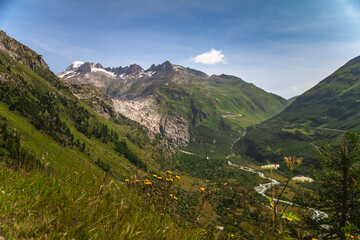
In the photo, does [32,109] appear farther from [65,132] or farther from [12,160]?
[12,160]

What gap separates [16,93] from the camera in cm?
17812

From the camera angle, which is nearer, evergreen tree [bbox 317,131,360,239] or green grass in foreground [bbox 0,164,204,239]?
green grass in foreground [bbox 0,164,204,239]

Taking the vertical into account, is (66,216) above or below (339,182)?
above

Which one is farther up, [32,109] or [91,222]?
[91,222]

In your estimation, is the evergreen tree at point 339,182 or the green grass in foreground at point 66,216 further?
the evergreen tree at point 339,182

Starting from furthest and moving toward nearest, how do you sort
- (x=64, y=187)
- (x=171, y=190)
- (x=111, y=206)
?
1. (x=171, y=190)
2. (x=64, y=187)
3. (x=111, y=206)

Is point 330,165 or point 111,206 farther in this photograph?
point 330,165

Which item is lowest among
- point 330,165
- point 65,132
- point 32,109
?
point 65,132

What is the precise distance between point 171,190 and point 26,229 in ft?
9.47

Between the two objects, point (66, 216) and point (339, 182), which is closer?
point (66, 216)

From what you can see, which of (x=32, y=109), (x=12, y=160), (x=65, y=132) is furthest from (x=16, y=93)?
(x=12, y=160)

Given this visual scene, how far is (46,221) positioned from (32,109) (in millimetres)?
212900

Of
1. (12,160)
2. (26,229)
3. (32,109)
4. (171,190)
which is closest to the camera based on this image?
(26,229)

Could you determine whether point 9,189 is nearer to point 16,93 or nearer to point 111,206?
point 111,206
